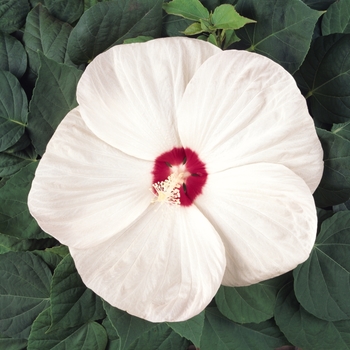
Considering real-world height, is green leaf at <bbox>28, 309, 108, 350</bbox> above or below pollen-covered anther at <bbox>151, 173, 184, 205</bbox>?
below

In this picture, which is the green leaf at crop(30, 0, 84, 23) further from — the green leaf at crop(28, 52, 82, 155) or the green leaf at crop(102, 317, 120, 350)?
the green leaf at crop(102, 317, 120, 350)

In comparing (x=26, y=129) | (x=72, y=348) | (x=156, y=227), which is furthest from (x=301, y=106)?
(x=72, y=348)

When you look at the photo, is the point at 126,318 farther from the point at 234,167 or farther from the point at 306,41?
the point at 306,41

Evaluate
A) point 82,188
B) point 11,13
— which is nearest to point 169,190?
point 82,188

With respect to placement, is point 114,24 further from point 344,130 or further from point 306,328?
point 306,328

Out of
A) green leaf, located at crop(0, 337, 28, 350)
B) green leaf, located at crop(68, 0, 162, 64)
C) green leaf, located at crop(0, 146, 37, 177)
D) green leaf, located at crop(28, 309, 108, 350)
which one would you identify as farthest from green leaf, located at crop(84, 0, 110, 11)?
green leaf, located at crop(0, 337, 28, 350)

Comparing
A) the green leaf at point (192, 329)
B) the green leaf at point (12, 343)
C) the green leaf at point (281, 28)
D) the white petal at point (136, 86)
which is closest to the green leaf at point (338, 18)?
the green leaf at point (281, 28)
